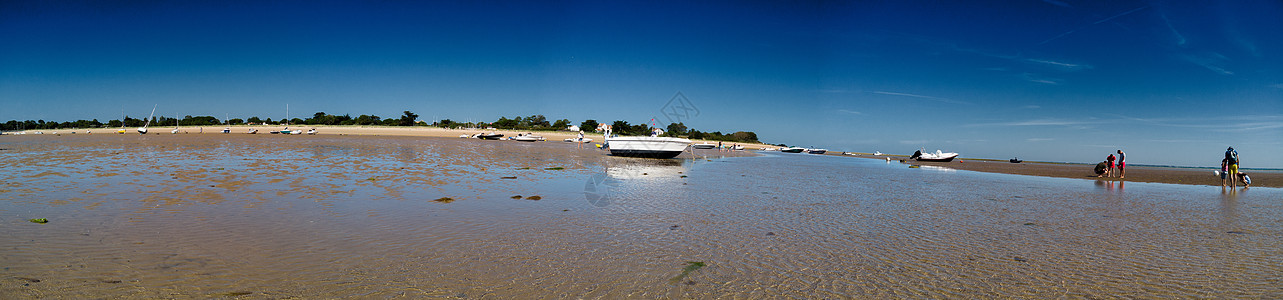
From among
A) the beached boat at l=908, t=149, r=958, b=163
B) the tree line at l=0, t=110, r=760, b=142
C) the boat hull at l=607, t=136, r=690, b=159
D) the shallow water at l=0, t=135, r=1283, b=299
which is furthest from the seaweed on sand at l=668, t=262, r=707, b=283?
the tree line at l=0, t=110, r=760, b=142

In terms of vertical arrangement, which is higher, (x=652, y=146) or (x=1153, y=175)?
(x=652, y=146)

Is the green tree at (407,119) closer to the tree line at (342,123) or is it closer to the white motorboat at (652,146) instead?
the tree line at (342,123)

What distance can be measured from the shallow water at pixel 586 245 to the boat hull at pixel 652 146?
767 inches

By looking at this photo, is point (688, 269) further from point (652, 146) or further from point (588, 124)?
point (588, 124)

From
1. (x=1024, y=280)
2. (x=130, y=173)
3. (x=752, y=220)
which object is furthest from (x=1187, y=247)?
(x=130, y=173)

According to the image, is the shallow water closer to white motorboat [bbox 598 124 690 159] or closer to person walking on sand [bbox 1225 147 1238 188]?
person walking on sand [bbox 1225 147 1238 188]

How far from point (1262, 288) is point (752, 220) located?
18.0 ft

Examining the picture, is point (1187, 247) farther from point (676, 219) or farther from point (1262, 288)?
point (676, 219)

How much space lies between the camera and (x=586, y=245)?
616 centimetres

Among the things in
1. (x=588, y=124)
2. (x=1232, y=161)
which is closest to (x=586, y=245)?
(x=1232, y=161)

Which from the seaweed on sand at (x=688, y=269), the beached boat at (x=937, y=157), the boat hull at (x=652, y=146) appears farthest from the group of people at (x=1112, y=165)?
the seaweed on sand at (x=688, y=269)

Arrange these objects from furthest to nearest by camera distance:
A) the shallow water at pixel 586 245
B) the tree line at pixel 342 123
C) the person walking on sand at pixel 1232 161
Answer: the tree line at pixel 342 123 → the person walking on sand at pixel 1232 161 → the shallow water at pixel 586 245

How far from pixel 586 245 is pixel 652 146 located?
25.5 m

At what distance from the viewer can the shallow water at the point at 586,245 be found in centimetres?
441
